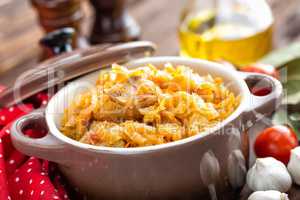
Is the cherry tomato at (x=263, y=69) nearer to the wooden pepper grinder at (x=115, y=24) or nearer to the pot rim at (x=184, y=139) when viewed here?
the pot rim at (x=184, y=139)

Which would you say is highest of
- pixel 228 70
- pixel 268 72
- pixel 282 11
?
pixel 228 70

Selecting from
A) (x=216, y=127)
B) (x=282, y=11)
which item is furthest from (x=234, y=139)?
(x=282, y=11)

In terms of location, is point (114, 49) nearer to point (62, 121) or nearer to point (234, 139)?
point (62, 121)

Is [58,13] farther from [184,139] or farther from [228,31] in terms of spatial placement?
[184,139]

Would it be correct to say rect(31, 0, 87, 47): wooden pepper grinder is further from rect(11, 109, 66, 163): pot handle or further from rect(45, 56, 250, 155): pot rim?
rect(11, 109, 66, 163): pot handle

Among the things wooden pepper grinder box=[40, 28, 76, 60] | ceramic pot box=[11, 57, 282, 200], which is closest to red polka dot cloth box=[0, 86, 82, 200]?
ceramic pot box=[11, 57, 282, 200]

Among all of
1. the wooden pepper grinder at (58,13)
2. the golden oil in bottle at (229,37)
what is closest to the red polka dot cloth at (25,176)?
the wooden pepper grinder at (58,13)
